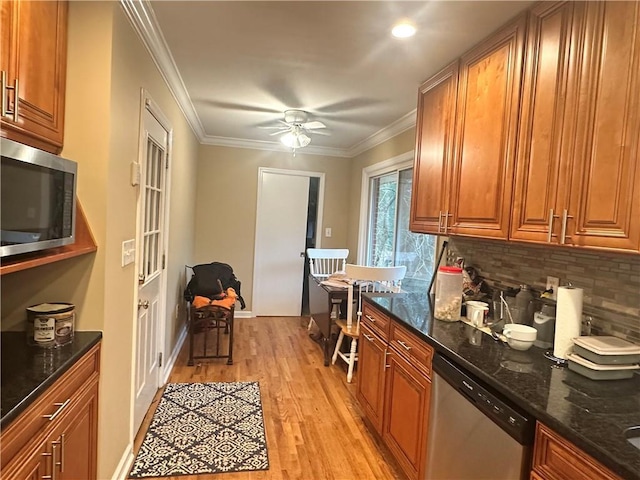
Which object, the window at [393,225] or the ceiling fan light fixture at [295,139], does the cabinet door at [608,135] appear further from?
the ceiling fan light fixture at [295,139]

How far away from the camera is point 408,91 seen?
287 centimetres

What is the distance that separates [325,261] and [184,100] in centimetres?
269

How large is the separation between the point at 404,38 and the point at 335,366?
2910mm

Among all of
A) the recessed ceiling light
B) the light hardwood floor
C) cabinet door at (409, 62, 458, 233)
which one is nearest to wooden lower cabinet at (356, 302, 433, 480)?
the light hardwood floor

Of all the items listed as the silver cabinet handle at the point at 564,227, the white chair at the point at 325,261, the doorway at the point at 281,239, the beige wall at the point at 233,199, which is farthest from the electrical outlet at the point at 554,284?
the beige wall at the point at 233,199

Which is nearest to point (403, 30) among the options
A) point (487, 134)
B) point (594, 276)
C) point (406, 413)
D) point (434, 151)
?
point (487, 134)

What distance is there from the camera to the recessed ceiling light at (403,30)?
189 centimetres

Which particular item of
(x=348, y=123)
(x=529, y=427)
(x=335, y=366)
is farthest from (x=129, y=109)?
(x=335, y=366)

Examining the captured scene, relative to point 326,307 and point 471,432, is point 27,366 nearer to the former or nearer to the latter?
point 471,432

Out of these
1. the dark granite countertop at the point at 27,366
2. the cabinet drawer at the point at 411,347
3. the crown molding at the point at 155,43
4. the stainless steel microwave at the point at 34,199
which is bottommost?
the cabinet drawer at the point at 411,347

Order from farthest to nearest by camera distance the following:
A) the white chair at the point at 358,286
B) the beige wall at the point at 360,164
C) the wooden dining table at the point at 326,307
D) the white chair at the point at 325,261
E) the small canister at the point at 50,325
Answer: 1. the white chair at the point at 325,261
2. the beige wall at the point at 360,164
3. the wooden dining table at the point at 326,307
4. the white chair at the point at 358,286
5. the small canister at the point at 50,325

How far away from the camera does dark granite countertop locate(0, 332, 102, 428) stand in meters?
1.08

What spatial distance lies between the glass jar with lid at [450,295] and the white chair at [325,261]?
8.22 ft

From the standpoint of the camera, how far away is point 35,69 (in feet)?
4.57
